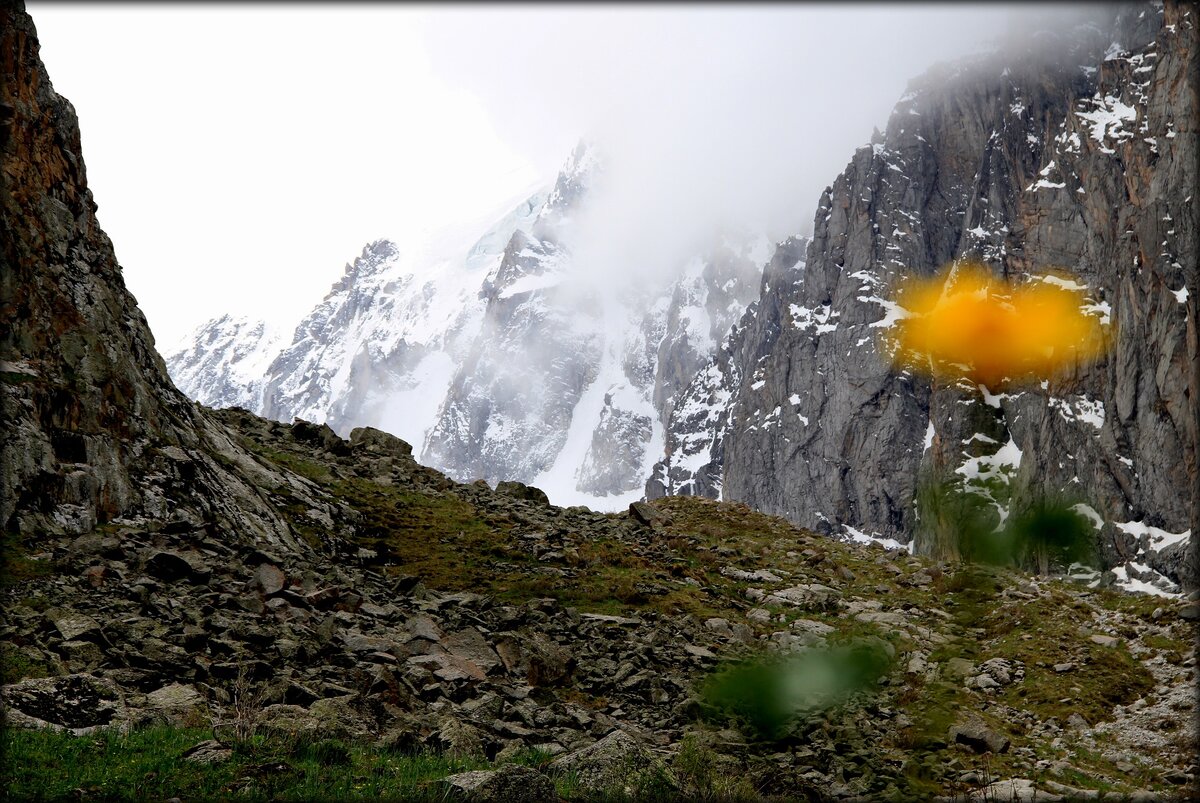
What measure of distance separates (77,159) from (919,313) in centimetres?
2710

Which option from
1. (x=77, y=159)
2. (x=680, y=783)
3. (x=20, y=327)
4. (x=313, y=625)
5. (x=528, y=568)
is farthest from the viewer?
(x=528, y=568)

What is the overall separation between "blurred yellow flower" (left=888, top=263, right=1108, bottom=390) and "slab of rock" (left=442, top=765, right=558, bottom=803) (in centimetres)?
777

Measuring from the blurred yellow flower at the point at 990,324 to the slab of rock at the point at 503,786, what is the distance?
25.5 feet

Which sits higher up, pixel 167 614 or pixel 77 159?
pixel 77 159

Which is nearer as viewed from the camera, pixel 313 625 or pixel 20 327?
pixel 313 625

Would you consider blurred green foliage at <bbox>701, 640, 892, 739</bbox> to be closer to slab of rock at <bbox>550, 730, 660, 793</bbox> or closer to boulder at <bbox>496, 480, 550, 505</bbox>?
slab of rock at <bbox>550, 730, 660, 793</bbox>

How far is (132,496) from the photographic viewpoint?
66.9 ft

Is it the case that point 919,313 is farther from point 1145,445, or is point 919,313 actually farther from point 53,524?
point 1145,445

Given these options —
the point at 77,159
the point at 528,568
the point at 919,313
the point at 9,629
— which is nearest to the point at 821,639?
the point at 528,568

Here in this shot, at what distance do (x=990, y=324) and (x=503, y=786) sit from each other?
8217 millimetres

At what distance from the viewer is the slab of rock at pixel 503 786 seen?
950cm

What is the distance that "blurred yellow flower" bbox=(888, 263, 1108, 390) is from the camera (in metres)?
3.67

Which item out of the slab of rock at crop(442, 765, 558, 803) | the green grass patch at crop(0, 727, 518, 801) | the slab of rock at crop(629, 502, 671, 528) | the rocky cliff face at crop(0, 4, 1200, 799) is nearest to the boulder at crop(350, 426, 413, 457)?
the rocky cliff face at crop(0, 4, 1200, 799)

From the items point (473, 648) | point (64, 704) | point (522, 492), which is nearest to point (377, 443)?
point (522, 492)
